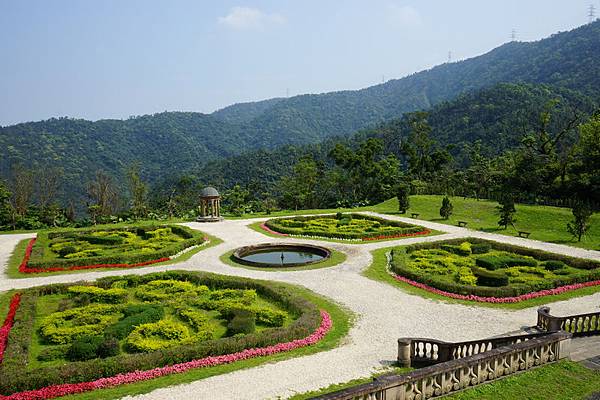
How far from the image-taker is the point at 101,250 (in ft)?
92.8

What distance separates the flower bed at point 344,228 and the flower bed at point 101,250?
7325mm

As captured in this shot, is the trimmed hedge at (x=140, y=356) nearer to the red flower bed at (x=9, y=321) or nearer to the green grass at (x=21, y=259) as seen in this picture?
the red flower bed at (x=9, y=321)

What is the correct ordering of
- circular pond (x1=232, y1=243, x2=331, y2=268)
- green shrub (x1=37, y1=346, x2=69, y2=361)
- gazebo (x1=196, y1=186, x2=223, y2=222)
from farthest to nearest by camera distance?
1. gazebo (x1=196, y1=186, x2=223, y2=222)
2. circular pond (x1=232, y1=243, x2=331, y2=268)
3. green shrub (x1=37, y1=346, x2=69, y2=361)

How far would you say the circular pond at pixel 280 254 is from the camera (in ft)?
85.5

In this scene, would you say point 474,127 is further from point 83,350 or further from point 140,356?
point 83,350

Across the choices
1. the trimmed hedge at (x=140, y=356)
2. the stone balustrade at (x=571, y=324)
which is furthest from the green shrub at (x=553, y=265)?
the trimmed hedge at (x=140, y=356)

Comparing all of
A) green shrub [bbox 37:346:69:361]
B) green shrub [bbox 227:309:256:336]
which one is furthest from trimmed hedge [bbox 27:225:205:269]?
green shrub [bbox 227:309:256:336]

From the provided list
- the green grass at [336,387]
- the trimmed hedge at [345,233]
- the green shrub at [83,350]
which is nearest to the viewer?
the green grass at [336,387]

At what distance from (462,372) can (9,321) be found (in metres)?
15.4

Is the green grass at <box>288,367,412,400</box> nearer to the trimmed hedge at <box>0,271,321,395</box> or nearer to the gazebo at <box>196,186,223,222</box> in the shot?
the trimmed hedge at <box>0,271,321,395</box>

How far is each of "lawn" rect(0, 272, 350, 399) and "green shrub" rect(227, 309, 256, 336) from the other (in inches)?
1.3

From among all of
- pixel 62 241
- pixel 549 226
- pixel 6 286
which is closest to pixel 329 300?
pixel 6 286

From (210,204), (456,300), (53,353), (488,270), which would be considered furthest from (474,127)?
(53,353)

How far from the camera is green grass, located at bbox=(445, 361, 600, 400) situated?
9.73m
